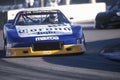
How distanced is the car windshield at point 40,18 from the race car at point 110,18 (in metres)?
8.99

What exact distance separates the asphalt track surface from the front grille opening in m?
0.24

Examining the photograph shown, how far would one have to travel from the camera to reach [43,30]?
11.2 m

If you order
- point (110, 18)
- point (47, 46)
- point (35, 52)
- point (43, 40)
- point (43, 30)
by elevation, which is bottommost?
point (110, 18)

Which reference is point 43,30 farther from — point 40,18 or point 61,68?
point 61,68

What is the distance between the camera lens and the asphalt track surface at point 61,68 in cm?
856

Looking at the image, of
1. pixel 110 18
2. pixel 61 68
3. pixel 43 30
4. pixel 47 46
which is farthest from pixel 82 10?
pixel 61 68

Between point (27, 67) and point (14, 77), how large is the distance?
45.9 inches

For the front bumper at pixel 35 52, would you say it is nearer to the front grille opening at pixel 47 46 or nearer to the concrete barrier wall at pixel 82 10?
the front grille opening at pixel 47 46

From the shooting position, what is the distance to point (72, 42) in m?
11.0

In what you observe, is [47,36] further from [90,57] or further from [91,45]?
[91,45]

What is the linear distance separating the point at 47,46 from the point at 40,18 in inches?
67.3

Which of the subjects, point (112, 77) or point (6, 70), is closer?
point (112, 77)

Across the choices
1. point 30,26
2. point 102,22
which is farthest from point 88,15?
point 30,26

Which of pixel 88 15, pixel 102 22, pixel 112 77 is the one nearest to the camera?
pixel 112 77
